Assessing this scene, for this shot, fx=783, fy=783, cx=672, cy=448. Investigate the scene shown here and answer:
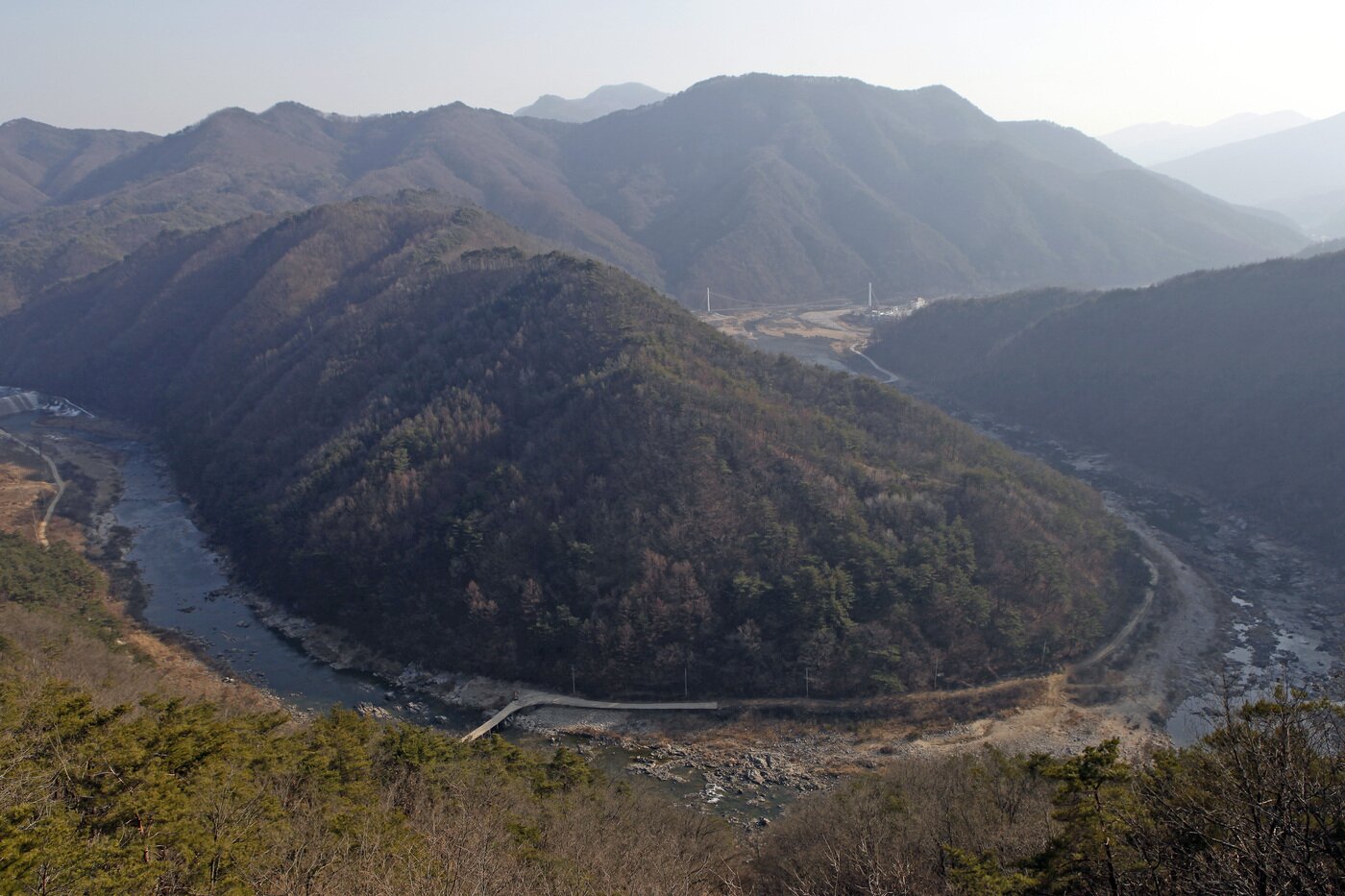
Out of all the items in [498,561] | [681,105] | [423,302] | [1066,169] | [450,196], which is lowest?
[498,561]

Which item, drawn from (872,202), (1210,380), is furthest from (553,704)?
(872,202)

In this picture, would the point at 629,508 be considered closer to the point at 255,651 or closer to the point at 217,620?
the point at 255,651

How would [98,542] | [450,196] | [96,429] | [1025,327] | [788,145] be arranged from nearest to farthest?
[98,542] < [96,429] < [1025,327] < [450,196] < [788,145]

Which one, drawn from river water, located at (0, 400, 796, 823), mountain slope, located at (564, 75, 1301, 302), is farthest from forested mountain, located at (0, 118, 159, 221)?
river water, located at (0, 400, 796, 823)

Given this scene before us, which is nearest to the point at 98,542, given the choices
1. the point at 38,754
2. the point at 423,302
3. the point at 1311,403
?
the point at 423,302

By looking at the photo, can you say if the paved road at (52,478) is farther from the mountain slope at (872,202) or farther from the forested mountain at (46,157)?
the forested mountain at (46,157)

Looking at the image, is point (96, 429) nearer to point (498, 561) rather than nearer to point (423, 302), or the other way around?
point (423, 302)

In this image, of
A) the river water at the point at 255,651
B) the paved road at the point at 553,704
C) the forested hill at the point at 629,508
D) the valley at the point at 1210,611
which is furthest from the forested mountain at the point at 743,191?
the paved road at the point at 553,704
